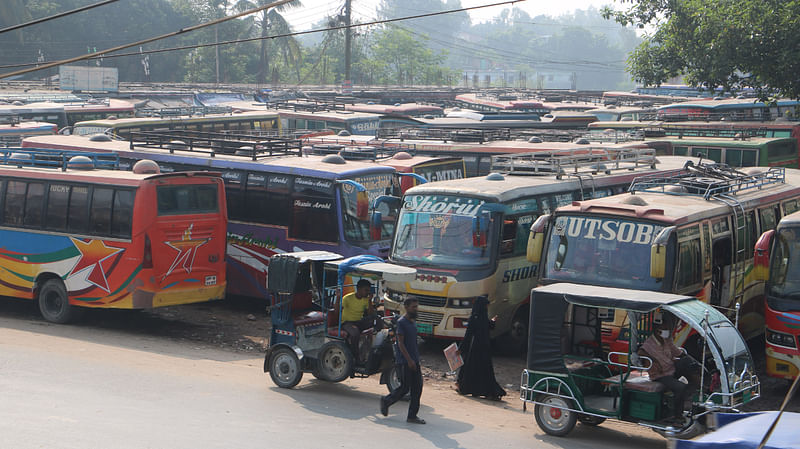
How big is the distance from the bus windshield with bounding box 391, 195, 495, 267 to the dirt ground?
1654 millimetres

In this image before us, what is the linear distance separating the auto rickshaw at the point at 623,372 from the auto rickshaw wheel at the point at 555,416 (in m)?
0.01

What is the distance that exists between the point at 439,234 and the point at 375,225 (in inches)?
70.6

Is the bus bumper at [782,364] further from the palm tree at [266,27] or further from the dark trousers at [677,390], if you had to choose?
the palm tree at [266,27]

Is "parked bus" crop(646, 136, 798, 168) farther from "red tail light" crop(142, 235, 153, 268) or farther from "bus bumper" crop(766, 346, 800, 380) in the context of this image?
"red tail light" crop(142, 235, 153, 268)

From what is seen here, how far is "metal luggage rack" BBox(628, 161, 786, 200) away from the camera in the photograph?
545 inches

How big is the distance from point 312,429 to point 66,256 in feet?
23.6

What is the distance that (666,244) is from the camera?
11.1 meters

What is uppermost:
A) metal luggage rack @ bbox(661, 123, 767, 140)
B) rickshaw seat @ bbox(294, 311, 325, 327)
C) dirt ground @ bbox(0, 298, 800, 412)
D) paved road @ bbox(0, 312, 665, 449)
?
metal luggage rack @ bbox(661, 123, 767, 140)

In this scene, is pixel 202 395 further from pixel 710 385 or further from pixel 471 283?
pixel 710 385

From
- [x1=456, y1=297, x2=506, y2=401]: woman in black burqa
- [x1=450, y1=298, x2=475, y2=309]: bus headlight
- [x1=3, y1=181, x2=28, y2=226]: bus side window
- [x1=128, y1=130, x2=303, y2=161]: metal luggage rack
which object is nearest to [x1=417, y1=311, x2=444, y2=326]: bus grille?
[x1=450, y1=298, x2=475, y2=309]: bus headlight

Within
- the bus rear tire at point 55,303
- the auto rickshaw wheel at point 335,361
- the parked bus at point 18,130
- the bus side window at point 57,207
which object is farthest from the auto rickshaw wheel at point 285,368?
the parked bus at point 18,130

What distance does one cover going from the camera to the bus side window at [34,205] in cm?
1497

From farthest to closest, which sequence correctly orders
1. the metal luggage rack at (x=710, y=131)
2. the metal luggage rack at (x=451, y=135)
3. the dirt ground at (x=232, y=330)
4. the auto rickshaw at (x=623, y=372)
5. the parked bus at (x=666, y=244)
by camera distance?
the metal luggage rack at (x=710, y=131), the metal luggage rack at (x=451, y=135), the dirt ground at (x=232, y=330), the parked bus at (x=666, y=244), the auto rickshaw at (x=623, y=372)

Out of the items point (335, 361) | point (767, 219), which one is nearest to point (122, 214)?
point (335, 361)
